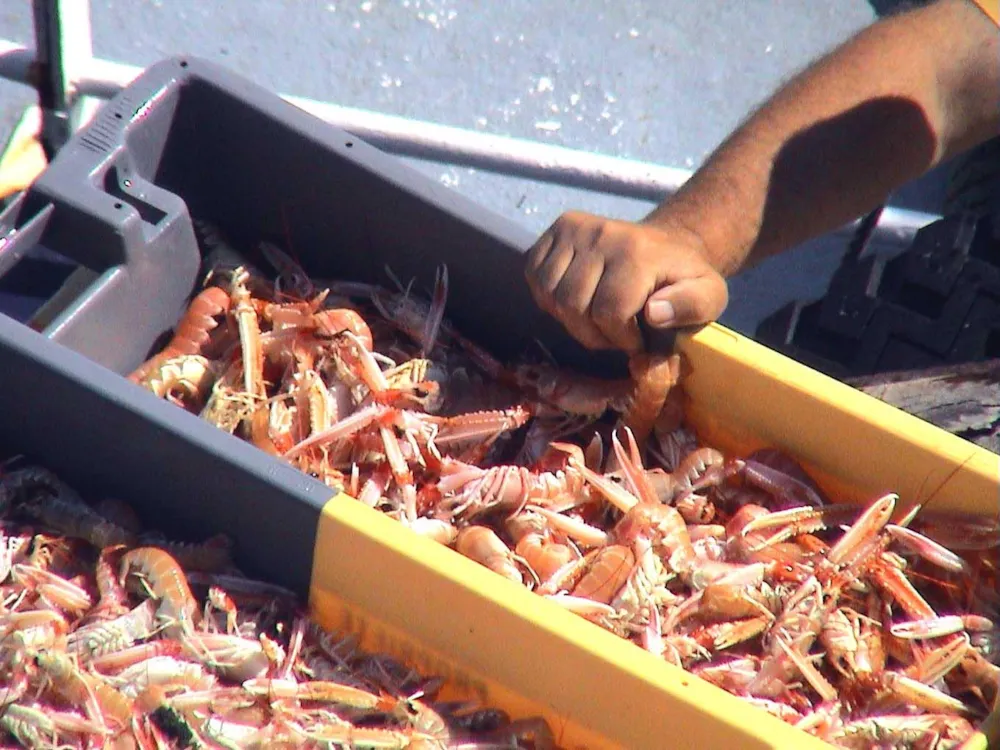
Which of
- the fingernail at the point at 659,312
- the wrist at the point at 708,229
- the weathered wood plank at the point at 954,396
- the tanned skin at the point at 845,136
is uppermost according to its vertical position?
the tanned skin at the point at 845,136

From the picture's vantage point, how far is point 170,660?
183 cm

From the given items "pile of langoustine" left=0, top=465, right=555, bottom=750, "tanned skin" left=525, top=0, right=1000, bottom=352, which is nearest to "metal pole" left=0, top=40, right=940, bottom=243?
"tanned skin" left=525, top=0, right=1000, bottom=352

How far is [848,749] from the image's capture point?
175 centimetres

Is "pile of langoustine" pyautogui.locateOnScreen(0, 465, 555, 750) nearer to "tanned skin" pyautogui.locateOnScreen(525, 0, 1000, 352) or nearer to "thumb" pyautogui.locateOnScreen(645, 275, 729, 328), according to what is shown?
"thumb" pyautogui.locateOnScreen(645, 275, 729, 328)

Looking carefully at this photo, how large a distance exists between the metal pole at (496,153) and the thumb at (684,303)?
1.08m

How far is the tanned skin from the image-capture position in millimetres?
2268

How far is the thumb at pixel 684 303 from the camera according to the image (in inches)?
78.6

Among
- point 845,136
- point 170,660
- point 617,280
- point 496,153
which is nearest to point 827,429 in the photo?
point 617,280

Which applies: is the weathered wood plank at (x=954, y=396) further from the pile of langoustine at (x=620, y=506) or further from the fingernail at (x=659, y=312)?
the fingernail at (x=659, y=312)

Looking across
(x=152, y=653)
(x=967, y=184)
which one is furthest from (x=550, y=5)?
(x=152, y=653)

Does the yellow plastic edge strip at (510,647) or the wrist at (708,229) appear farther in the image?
the wrist at (708,229)

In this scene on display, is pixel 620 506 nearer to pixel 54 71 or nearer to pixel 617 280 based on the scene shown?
pixel 617 280

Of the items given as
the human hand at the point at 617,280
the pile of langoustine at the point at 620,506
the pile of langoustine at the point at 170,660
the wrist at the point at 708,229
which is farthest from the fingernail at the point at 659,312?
the pile of langoustine at the point at 170,660

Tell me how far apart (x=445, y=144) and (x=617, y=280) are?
46.5 inches
